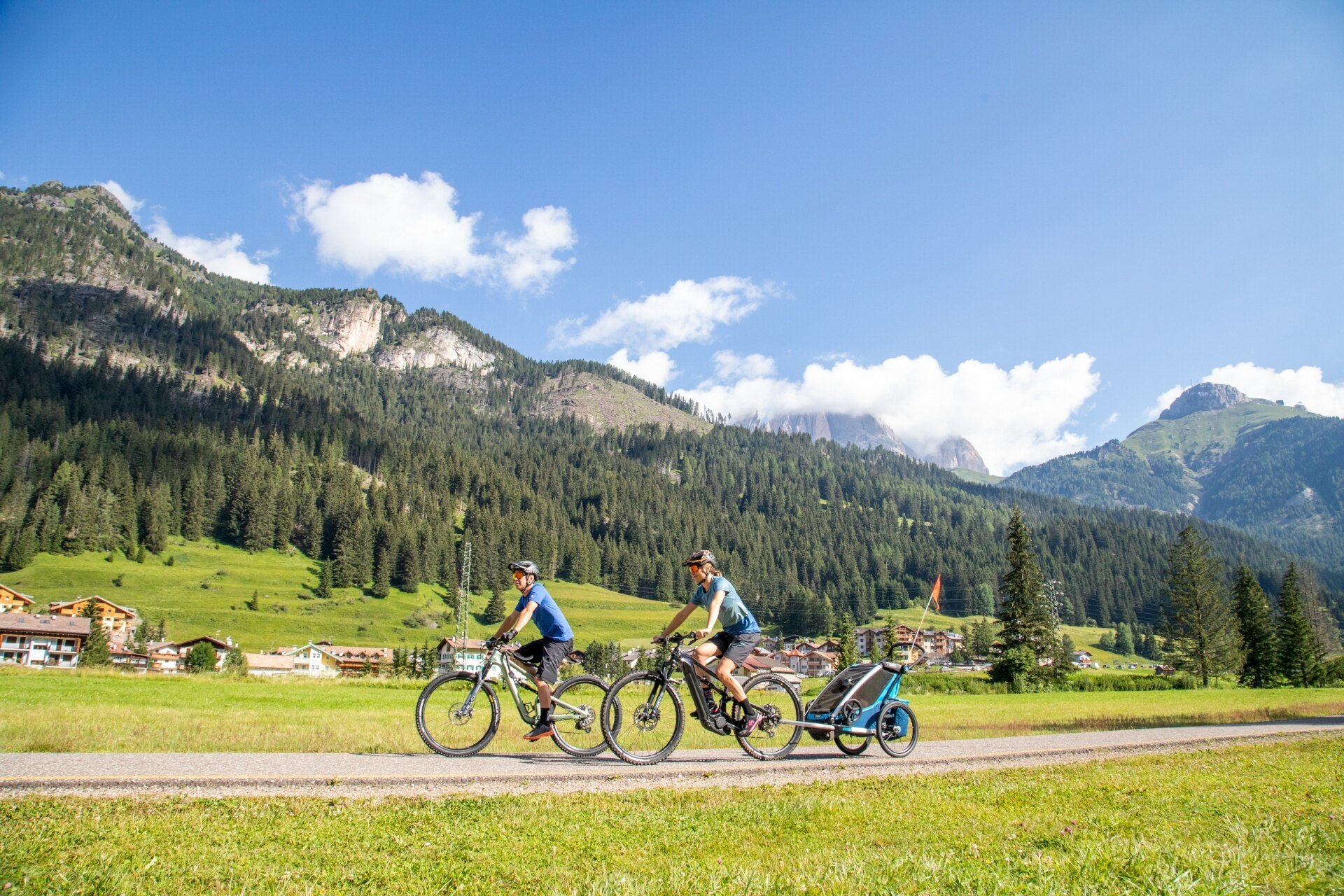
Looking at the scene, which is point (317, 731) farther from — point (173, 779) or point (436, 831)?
point (436, 831)

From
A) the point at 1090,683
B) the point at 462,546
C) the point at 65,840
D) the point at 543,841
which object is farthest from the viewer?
the point at 462,546

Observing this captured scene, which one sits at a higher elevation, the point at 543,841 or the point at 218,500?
the point at 218,500

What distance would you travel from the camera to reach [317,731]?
1421cm

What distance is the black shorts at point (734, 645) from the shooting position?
424 inches

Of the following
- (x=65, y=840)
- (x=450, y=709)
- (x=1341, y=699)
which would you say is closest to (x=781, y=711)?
(x=450, y=709)

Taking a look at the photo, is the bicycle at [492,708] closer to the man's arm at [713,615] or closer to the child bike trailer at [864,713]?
the man's arm at [713,615]

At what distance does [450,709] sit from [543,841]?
19.9ft

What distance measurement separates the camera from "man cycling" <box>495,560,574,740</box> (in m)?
10.8

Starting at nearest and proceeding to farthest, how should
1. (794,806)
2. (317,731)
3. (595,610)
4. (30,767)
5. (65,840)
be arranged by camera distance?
1. (65,840)
2. (794,806)
3. (30,767)
4. (317,731)
5. (595,610)

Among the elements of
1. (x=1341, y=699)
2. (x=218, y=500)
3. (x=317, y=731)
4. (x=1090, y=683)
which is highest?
(x=218, y=500)

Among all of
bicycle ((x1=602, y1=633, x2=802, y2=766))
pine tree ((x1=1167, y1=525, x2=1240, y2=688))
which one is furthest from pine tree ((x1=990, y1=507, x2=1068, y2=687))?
bicycle ((x1=602, y1=633, x2=802, y2=766))

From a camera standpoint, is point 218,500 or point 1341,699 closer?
point 1341,699

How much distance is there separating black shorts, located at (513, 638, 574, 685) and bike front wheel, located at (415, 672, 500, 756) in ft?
2.72

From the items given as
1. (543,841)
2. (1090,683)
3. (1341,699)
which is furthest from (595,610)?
(543,841)
